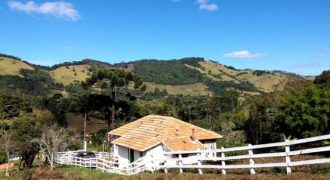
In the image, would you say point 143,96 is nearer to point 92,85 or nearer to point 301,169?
point 92,85

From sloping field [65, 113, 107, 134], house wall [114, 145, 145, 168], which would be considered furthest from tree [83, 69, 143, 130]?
sloping field [65, 113, 107, 134]

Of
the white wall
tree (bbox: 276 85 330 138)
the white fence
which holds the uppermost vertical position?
tree (bbox: 276 85 330 138)

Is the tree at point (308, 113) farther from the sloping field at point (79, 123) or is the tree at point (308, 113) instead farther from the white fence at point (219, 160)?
the sloping field at point (79, 123)

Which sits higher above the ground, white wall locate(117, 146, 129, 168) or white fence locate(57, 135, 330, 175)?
white fence locate(57, 135, 330, 175)

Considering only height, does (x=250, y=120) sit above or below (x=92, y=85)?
below

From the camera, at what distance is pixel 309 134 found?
2922cm

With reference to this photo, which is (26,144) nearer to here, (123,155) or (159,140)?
(123,155)

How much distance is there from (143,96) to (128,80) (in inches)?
4989

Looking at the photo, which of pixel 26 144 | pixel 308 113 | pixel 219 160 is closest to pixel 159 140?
pixel 308 113

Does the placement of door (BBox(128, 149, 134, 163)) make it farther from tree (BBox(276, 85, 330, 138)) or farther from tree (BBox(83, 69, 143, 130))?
tree (BBox(83, 69, 143, 130))

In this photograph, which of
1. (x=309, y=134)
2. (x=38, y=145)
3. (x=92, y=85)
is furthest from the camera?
(x=92, y=85)

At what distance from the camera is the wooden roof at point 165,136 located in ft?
110

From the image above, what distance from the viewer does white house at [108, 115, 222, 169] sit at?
3344 centimetres

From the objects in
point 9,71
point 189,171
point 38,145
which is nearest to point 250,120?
point 38,145
